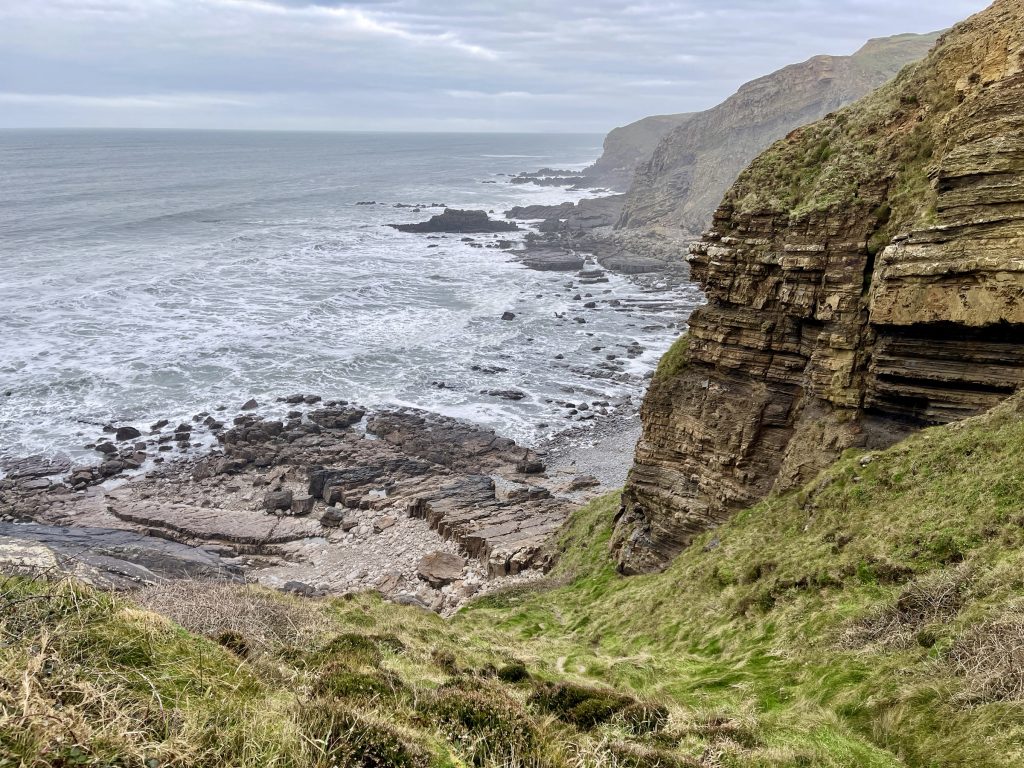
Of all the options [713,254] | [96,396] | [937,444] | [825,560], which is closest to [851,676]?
Result: [825,560]

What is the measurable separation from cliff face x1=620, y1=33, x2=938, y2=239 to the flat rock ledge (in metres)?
72.9

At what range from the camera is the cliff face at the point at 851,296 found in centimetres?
1510

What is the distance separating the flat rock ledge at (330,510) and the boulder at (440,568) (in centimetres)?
9

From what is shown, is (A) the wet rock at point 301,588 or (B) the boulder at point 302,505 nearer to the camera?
(A) the wet rock at point 301,588

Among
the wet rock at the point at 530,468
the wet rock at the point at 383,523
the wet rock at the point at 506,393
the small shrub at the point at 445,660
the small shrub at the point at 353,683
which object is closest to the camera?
the small shrub at the point at 353,683

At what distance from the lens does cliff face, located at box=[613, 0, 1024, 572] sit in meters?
15.1

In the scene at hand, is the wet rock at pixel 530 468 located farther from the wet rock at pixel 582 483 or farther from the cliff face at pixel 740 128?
the cliff face at pixel 740 128

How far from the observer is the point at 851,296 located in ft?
58.3

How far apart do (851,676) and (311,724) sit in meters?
7.51

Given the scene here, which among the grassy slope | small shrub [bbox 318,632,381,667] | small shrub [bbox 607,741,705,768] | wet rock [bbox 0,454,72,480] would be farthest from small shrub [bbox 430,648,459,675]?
wet rock [bbox 0,454,72,480]

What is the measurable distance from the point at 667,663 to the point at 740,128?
12683 centimetres

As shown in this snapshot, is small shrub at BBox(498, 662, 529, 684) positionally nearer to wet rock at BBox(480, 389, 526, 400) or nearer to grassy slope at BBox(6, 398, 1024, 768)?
grassy slope at BBox(6, 398, 1024, 768)

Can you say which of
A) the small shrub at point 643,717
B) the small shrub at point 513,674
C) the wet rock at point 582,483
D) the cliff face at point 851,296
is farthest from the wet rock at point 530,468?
the small shrub at point 643,717

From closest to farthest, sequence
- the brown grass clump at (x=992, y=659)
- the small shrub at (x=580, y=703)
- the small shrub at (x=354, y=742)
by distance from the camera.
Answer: the small shrub at (x=354, y=742) → the brown grass clump at (x=992, y=659) → the small shrub at (x=580, y=703)
